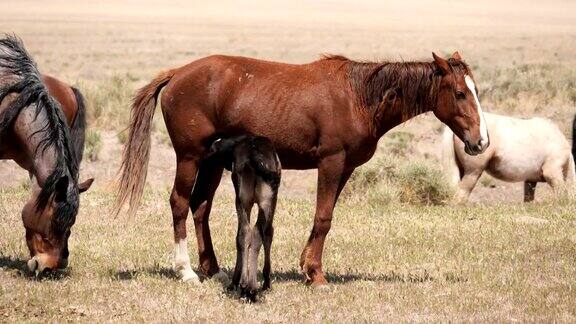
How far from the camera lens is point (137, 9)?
111188 millimetres

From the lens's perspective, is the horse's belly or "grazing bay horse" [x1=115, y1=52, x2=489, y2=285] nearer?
"grazing bay horse" [x1=115, y1=52, x2=489, y2=285]

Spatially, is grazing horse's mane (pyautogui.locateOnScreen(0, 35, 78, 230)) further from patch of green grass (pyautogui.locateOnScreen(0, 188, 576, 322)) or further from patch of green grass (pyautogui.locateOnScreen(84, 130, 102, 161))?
patch of green grass (pyautogui.locateOnScreen(84, 130, 102, 161))

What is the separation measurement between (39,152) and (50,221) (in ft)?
2.25

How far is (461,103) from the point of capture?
8.37m

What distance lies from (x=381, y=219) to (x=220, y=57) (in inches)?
155

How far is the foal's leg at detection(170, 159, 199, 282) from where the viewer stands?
27.7 ft

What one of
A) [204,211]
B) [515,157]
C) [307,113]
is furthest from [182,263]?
[515,157]

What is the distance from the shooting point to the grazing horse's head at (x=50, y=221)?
8039 mm

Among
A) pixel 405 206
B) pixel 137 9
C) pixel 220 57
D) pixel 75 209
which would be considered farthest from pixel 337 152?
pixel 137 9

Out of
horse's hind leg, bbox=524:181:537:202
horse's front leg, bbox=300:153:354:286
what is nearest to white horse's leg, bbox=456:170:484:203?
horse's hind leg, bbox=524:181:537:202

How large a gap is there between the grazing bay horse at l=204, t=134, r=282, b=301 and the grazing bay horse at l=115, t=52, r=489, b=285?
527 millimetres

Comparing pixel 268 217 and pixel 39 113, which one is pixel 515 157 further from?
pixel 39 113

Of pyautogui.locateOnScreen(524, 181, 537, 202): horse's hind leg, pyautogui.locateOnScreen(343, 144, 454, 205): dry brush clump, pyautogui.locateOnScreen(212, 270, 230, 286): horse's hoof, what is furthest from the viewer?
pyautogui.locateOnScreen(524, 181, 537, 202): horse's hind leg

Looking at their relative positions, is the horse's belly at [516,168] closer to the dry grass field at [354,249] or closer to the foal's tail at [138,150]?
the dry grass field at [354,249]
